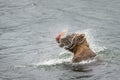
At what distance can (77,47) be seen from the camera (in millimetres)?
20438

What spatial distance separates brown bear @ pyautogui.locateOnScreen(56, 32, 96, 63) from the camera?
20172 millimetres

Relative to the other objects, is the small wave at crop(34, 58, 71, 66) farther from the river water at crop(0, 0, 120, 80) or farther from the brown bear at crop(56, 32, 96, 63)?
the brown bear at crop(56, 32, 96, 63)

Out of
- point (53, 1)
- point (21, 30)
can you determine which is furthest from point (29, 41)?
point (53, 1)

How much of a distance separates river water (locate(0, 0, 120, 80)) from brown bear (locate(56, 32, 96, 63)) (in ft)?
1.13

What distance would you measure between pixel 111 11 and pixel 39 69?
11997mm

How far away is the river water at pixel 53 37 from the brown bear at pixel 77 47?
34 cm

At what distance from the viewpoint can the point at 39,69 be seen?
20.3 m

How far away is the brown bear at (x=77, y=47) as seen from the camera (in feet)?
66.2

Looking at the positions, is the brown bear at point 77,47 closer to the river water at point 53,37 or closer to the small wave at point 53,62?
the river water at point 53,37

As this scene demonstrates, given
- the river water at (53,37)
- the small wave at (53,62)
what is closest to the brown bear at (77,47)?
the river water at (53,37)

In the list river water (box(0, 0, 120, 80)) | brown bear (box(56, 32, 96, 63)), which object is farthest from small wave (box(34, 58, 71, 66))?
brown bear (box(56, 32, 96, 63))

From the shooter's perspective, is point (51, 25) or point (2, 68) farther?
point (51, 25)

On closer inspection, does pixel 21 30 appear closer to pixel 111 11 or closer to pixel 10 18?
pixel 10 18

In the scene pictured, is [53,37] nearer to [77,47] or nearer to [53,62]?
[53,62]
